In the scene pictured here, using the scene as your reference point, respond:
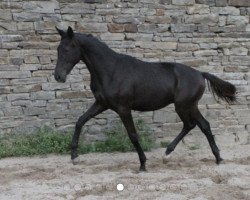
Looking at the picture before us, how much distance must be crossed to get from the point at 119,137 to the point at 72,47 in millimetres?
2022

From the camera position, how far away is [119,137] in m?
6.77

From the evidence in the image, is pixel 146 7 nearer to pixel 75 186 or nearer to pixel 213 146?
pixel 213 146

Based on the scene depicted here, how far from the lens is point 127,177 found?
5312mm

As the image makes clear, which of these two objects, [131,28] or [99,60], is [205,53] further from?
[99,60]

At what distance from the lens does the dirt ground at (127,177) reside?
4.76 metres

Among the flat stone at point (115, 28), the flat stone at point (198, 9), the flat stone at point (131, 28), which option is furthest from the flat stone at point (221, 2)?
the flat stone at point (115, 28)

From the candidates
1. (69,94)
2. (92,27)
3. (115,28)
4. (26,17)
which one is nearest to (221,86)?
(115,28)

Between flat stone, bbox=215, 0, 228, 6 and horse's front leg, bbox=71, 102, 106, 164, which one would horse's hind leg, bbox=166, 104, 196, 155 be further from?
flat stone, bbox=215, 0, 228, 6

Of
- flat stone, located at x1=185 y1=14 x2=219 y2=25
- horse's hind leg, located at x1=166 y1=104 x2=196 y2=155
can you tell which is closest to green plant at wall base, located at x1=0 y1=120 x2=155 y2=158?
horse's hind leg, located at x1=166 y1=104 x2=196 y2=155

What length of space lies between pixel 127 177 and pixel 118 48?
89.3 inches

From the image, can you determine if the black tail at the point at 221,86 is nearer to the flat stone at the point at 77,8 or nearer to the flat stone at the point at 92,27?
the flat stone at the point at 92,27

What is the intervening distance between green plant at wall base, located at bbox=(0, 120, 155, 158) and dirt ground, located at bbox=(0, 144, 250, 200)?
0.14 metres

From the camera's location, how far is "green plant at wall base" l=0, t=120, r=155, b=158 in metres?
6.38

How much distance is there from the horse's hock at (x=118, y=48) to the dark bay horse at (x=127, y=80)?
114 centimetres
